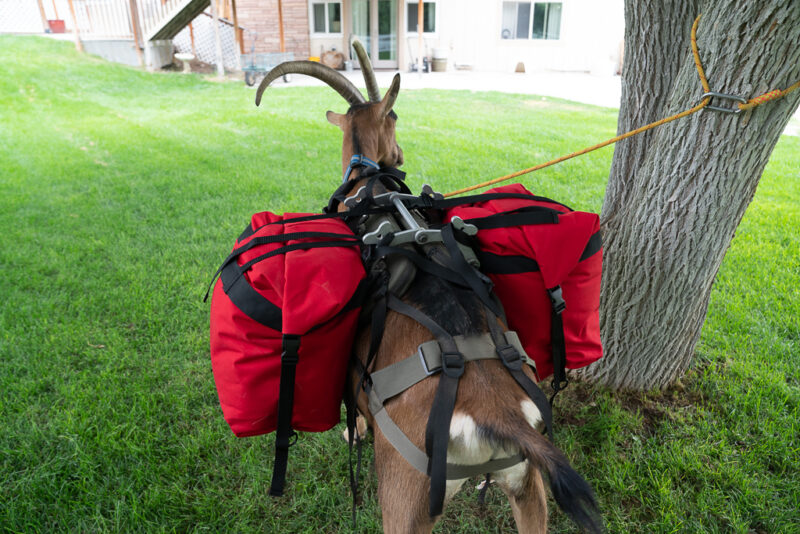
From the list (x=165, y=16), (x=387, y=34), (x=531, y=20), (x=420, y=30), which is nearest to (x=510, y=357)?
(x=420, y=30)

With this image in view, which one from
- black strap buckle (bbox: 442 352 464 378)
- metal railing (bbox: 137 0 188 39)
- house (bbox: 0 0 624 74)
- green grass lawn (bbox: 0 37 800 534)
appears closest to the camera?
black strap buckle (bbox: 442 352 464 378)

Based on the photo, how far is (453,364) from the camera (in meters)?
1.60

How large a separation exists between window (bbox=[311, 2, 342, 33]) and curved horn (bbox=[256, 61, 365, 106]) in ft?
62.4

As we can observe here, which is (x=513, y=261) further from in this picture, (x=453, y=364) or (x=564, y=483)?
(x=564, y=483)

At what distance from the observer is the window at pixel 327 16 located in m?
20.6

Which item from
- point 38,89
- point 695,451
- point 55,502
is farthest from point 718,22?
point 38,89

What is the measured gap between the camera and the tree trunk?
2221mm

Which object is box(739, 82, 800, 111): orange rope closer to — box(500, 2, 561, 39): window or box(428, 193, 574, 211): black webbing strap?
box(428, 193, 574, 211): black webbing strap

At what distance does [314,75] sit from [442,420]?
269cm

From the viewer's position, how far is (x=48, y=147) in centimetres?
826

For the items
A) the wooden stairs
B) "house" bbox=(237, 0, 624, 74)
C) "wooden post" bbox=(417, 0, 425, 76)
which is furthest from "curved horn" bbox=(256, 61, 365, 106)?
"house" bbox=(237, 0, 624, 74)

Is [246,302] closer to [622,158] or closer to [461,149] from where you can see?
[622,158]

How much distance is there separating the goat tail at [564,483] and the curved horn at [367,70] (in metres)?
2.74

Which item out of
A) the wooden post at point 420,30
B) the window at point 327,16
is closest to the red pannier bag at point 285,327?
the wooden post at point 420,30
